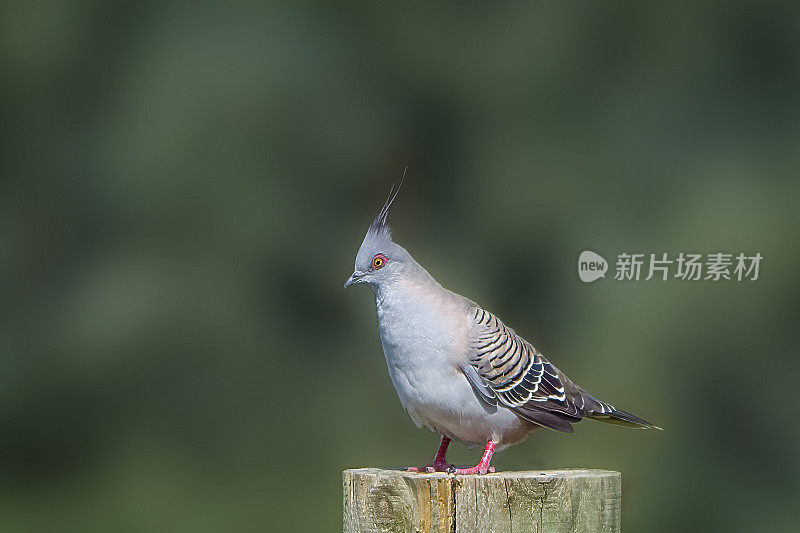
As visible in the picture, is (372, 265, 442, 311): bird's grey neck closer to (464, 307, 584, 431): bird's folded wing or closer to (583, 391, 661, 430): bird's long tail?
(464, 307, 584, 431): bird's folded wing

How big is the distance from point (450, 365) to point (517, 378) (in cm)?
21

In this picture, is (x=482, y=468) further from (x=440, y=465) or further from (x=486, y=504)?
(x=486, y=504)

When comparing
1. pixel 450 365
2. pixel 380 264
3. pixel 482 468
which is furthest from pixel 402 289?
pixel 482 468

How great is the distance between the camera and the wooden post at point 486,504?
262cm

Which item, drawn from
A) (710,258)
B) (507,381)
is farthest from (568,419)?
(710,258)

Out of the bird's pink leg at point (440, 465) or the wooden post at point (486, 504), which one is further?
the bird's pink leg at point (440, 465)

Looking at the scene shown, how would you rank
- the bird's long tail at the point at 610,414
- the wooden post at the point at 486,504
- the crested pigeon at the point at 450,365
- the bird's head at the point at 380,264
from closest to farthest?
the wooden post at the point at 486,504 < the crested pigeon at the point at 450,365 < the bird's head at the point at 380,264 < the bird's long tail at the point at 610,414

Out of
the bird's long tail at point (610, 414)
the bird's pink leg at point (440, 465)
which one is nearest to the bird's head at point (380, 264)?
the bird's pink leg at point (440, 465)

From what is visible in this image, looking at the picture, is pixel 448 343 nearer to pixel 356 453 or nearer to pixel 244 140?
pixel 356 453

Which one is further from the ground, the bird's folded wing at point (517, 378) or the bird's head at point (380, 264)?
the bird's head at point (380, 264)

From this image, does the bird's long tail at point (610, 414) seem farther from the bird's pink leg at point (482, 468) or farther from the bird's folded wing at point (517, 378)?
the bird's pink leg at point (482, 468)

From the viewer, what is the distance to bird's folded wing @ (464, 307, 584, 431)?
3150mm

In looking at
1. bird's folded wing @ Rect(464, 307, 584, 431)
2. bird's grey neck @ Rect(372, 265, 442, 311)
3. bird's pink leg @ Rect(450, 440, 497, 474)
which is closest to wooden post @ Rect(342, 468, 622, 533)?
bird's pink leg @ Rect(450, 440, 497, 474)

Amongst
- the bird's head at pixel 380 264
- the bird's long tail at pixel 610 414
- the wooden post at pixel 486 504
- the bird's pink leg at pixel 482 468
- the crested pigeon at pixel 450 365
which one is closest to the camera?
the wooden post at pixel 486 504
